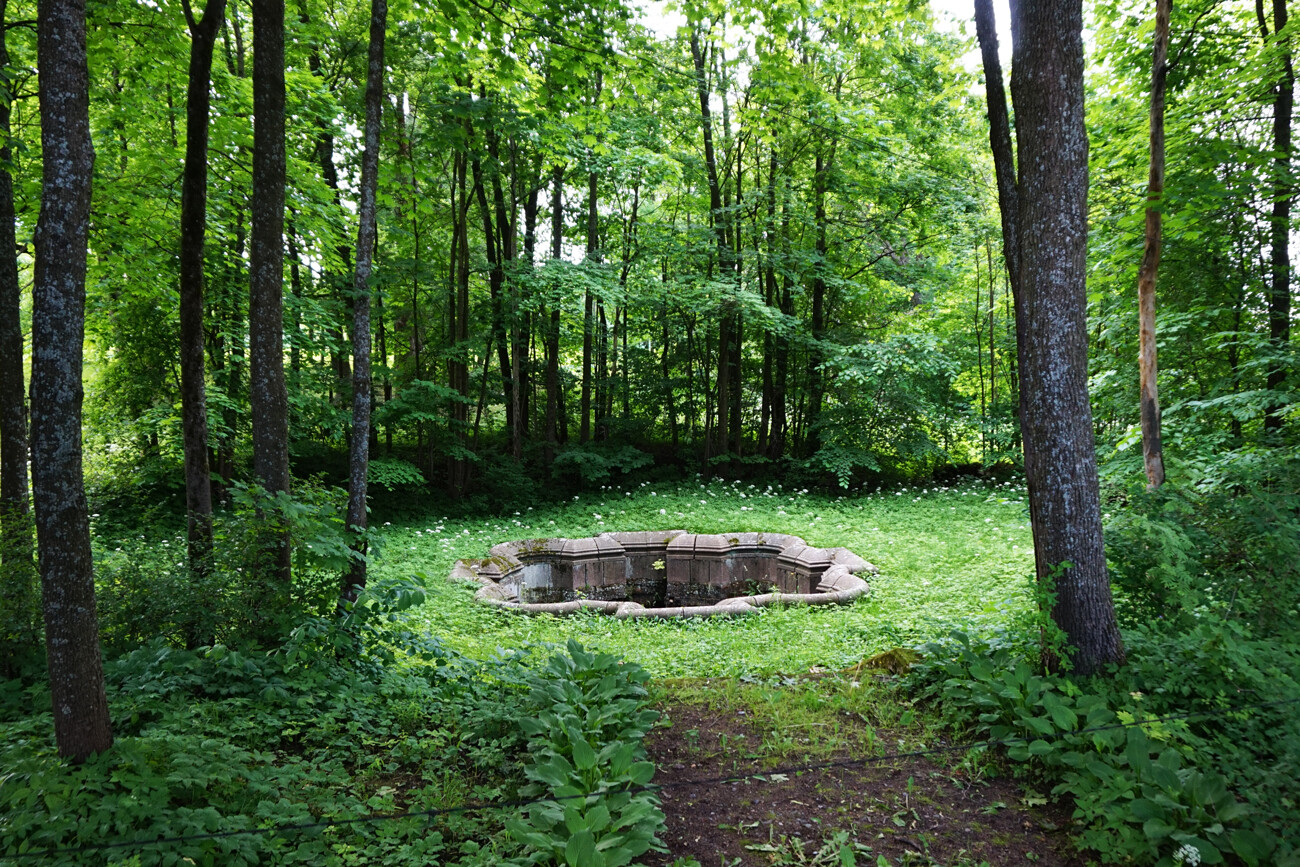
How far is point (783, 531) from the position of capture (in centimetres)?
1017

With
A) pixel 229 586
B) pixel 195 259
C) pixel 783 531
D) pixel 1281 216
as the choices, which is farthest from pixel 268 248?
pixel 1281 216

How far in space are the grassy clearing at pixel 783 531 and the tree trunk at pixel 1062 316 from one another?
0.48 meters

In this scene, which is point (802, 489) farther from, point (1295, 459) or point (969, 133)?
point (1295, 459)

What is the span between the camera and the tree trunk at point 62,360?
2.47 m

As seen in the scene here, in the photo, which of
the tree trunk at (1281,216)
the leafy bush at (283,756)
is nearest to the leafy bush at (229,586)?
the leafy bush at (283,756)

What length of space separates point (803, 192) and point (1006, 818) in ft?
43.0

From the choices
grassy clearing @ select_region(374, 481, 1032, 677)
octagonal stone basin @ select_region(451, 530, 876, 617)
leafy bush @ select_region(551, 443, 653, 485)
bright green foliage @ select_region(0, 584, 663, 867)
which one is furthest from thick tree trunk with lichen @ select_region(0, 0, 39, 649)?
leafy bush @ select_region(551, 443, 653, 485)

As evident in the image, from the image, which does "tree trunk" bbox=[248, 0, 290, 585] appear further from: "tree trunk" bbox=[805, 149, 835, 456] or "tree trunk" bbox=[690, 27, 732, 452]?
"tree trunk" bbox=[805, 149, 835, 456]

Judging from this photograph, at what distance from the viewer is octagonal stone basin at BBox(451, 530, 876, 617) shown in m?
9.13

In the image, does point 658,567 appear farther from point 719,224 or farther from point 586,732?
point 719,224

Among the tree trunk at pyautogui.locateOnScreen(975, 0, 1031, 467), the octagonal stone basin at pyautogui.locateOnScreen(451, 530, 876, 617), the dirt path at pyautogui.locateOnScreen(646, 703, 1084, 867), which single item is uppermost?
the tree trunk at pyautogui.locateOnScreen(975, 0, 1031, 467)

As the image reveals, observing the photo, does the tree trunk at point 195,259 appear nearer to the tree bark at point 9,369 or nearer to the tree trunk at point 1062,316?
the tree bark at point 9,369

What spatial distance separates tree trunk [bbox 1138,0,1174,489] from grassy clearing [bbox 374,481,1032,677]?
5.38ft

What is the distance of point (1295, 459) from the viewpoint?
4438 millimetres
